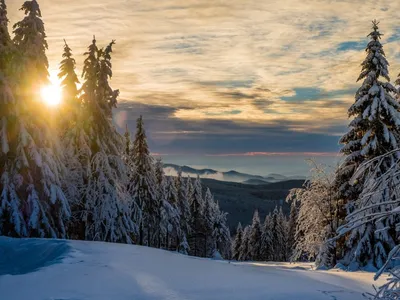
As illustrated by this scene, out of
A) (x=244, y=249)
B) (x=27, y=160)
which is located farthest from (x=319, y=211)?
(x=244, y=249)

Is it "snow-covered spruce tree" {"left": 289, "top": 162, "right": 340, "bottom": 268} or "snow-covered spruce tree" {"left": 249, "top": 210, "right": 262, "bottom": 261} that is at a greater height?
"snow-covered spruce tree" {"left": 289, "top": 162, "right": 340, "bottom": 268}

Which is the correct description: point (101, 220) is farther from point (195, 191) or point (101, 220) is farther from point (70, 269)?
point (195, 191)

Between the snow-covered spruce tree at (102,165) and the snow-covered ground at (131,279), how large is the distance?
1257 centimetres

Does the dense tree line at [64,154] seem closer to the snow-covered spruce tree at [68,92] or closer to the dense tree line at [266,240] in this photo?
the snow-covered spruce tree at [68,92]

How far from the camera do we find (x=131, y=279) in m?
7.18

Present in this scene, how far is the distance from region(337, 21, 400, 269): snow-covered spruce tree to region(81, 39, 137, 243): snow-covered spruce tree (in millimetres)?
13086

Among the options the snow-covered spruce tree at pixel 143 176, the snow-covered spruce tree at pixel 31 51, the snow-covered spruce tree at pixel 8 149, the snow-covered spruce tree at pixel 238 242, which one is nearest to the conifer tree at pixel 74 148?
the snow-covered spruce tree at pixel 31 51

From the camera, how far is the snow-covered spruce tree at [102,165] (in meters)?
22.8

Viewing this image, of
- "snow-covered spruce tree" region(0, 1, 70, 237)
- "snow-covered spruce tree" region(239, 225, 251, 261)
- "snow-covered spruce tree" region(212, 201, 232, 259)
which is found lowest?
"snow-covered spruce tree" region(239, 225, 251, 261)

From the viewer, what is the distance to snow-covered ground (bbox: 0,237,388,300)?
6.42 metres

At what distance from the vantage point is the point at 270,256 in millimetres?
67125

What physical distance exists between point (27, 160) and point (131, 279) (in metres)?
12.0

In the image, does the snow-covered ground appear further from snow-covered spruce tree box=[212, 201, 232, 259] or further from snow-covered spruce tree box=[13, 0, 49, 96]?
snow-covered spruce tree box=[212, 201, 232, 259]

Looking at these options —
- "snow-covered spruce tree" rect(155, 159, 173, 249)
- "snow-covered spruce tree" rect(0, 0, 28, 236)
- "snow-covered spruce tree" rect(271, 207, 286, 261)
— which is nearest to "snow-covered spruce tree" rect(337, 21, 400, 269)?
"snow-covered spruce tree" rect(0, 0, 28, 236)
